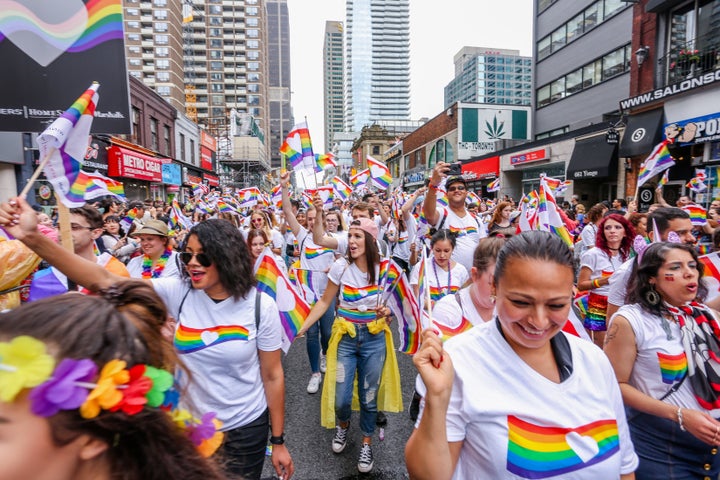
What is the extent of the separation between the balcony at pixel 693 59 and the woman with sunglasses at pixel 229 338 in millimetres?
15313

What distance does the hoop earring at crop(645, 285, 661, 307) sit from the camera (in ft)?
7.64

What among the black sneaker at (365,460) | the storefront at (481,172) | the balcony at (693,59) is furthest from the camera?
the storefront at (481,172)

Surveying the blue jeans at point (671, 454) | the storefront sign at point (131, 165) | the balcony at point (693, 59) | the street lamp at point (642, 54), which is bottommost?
the blue jeans at point (671, 454)

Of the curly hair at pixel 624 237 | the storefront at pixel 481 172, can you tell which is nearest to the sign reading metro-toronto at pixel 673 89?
the curly hair at pixel 624 237

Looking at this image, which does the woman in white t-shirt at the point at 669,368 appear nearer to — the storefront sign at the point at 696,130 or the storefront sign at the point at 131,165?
the storefront sign at the point at 696,130

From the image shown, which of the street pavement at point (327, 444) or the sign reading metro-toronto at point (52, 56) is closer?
the sign reading metro-toronto at point (52, 56)

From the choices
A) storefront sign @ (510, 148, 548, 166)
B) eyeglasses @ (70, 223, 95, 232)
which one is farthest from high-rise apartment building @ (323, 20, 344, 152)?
eyeglasses @ (70, 223, 95, 232)

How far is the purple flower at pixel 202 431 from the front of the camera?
4.02 ft

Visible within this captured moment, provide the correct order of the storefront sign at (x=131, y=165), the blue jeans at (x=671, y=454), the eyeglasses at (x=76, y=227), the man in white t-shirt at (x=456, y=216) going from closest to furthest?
the blue jeans at (x=671, y=454)
the eyeglasses at (x=76, y=227)
the man in white t-shirt at (x=456, y=216)
the storefront sign at (x=131, y=165)

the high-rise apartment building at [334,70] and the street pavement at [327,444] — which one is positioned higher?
the high-rise apartment building at [334,70]

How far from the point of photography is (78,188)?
2.48 metres

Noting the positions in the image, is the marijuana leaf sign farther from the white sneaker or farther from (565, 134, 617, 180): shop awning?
the white sneaker

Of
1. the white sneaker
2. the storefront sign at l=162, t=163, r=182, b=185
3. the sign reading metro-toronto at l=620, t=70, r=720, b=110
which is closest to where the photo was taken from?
the white sneaker

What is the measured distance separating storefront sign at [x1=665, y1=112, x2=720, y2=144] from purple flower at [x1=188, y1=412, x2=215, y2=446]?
1461 centimetres
